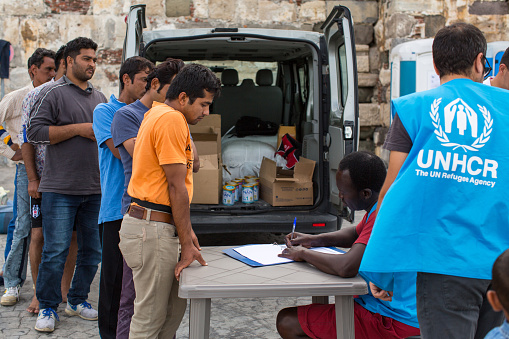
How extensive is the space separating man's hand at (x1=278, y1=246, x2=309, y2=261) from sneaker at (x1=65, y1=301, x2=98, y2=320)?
1856 mm

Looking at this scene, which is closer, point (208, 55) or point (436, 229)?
point (436, 229)

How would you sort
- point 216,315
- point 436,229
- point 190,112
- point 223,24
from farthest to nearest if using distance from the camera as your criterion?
1. point 223,24
2. point 216,315
3. point 190,112
4. point 436,229

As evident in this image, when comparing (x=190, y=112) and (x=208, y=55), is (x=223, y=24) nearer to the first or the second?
(x=208, y=55)

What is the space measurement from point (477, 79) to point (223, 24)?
307 inches

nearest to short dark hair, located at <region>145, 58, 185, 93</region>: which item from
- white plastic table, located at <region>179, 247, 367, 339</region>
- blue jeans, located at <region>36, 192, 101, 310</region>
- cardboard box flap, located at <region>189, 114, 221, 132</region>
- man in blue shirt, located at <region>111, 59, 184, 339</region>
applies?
man in blue shirt, located at <region>111, 59, 184, 339</region>

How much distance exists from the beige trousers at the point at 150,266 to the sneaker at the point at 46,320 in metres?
1.31

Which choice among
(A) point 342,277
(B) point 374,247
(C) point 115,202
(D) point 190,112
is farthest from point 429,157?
(C) point 115,202

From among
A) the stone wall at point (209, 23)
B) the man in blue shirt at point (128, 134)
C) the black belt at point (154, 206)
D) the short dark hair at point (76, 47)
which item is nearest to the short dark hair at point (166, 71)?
the man in blue shirt at point (128, 134)

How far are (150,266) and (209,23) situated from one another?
7391mm

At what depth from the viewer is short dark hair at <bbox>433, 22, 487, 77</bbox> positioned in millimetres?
1855

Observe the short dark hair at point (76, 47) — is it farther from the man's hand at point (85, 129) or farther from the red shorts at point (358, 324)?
the red shorts at point (358, 324)

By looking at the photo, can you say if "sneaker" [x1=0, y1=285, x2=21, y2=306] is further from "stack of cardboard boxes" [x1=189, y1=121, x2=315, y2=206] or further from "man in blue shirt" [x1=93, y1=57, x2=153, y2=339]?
"stack of cardboard boxes" [x1=189, y1=121, x2=315, y2=206]

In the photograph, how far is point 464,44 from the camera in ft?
6.09

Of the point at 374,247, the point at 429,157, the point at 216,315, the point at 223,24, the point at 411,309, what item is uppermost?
the point at 223,24
